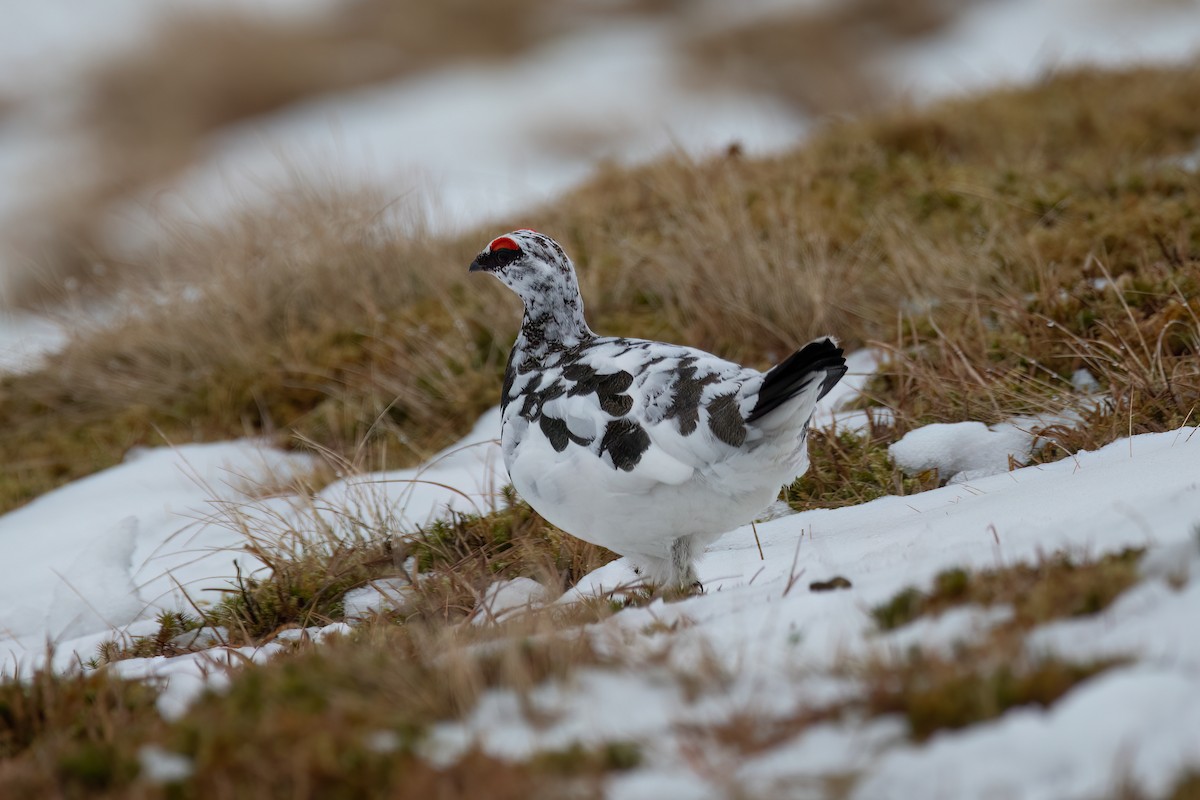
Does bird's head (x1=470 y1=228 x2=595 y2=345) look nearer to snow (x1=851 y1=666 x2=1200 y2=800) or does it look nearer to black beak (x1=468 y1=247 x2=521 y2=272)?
black beak (x1=468 y1=247 x2=521 y2=272)

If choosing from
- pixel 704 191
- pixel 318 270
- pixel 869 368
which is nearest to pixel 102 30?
pixel 318 270

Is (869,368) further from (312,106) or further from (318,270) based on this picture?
(312,106)

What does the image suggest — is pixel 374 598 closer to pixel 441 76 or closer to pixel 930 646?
pixel 930 646

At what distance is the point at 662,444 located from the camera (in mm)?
2936

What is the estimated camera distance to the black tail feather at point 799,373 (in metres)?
2.63

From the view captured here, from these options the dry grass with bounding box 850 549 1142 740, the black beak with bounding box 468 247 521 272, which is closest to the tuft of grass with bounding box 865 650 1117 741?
the dry grass with bounding box 850 549 1142 740

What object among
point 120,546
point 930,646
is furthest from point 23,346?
point 930,646

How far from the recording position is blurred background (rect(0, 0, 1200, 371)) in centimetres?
1430

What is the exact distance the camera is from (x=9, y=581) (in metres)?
4.54

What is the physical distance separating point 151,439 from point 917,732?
16.8 feet

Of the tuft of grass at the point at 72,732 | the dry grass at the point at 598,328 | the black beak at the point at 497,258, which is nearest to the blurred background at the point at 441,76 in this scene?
the dry grass at the point at 598,328

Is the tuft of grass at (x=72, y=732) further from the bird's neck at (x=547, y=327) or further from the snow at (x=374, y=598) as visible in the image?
the bird's neck at (x=547, y=327)

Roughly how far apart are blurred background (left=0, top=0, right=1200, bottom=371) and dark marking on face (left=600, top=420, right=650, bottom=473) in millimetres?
9093

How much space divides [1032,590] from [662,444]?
1.06m
